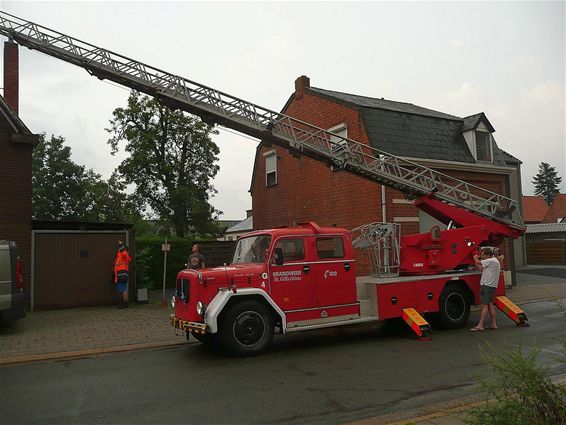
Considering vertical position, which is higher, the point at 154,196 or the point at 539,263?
the point at 154,196

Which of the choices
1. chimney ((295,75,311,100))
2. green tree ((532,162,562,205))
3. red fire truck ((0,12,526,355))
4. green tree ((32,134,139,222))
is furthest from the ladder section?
green tree ((532,162,562,205))

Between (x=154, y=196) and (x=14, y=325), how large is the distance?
1764 centimetres

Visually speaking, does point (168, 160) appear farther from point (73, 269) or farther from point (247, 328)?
point (247, 328)

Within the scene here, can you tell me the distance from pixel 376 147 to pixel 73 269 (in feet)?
32.9

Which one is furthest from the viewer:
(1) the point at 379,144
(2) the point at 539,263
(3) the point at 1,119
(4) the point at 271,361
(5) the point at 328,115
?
(2) the point at 539,263

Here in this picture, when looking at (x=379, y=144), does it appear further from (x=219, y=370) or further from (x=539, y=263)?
(x=539, y=263)

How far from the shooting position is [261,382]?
627 cm

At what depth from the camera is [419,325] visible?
889 centimetres

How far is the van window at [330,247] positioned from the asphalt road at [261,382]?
165cm

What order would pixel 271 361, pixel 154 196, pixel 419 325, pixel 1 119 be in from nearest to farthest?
pixel 271 361
pixel 419 325
pixel 1 119
pixel 154 196

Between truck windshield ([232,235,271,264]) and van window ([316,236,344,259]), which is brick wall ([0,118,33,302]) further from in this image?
van window ([316,236,344,259])

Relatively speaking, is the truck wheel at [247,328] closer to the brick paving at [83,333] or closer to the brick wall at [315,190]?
the brick paving at [83,333]

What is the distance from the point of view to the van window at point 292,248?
8445 mm

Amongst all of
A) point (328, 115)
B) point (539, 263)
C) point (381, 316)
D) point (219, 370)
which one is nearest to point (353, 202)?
point (328, 115)
